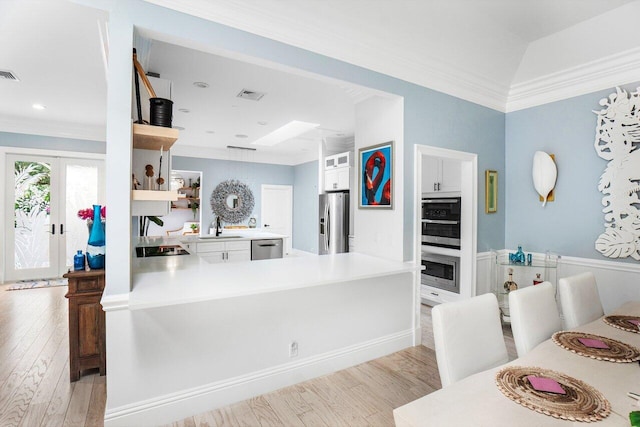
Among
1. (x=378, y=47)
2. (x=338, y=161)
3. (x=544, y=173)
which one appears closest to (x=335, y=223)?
(x=338, y=161)

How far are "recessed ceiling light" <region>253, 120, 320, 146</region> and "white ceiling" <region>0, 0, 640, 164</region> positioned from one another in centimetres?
105

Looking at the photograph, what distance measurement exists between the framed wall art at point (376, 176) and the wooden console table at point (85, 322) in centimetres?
239

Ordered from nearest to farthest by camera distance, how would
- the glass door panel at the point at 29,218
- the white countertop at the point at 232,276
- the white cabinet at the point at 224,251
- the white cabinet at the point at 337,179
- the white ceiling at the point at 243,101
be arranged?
the white countertop at the point at 232,276
the white ceiling at the point at 243,101
the white cabinet at the point at 224,251
the glass door panel at the point at 29,218
the white cabinet at the point at 337,179

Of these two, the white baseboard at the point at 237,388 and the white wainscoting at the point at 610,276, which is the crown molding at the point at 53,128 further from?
the white wainscoting at the point at 610,276

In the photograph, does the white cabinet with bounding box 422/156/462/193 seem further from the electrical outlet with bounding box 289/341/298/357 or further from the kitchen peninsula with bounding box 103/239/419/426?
the electrical outlet with bounding box 289/341/298/357

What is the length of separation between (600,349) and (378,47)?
2481 mm

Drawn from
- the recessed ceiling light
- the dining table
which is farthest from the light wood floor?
the recessed ceiling light

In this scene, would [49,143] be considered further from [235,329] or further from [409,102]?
[409,102]

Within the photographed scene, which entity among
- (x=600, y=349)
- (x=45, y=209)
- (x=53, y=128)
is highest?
(x=53, y=128)

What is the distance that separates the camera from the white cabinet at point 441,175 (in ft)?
12.6

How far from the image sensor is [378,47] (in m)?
2.72

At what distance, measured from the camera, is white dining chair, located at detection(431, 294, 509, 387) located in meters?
1.32

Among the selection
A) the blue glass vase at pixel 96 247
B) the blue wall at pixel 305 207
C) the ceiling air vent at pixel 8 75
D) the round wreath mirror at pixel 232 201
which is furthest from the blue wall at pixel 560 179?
the round wreath mirror at pixel 232 201

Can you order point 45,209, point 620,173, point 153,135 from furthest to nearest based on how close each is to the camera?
point 45,209
point 620,173
point 153,135
